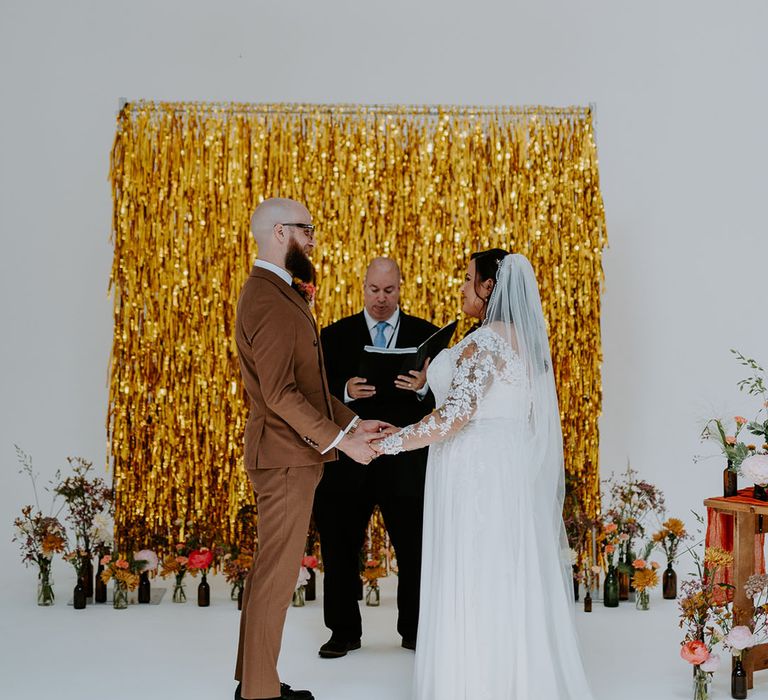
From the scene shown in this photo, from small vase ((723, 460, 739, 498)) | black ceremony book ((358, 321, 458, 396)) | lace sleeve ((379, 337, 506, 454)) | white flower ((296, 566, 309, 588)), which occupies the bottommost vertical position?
white flower ((296, 566, 309, 588))

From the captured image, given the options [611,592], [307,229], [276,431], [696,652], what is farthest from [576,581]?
[307,229]

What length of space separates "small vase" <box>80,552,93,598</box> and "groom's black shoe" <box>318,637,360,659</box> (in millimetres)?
1389

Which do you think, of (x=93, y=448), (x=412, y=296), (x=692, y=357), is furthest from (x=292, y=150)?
(x=692, y=357)

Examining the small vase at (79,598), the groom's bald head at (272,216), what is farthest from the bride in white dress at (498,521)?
the small vase at (79,598)

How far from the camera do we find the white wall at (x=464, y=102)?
229 inches

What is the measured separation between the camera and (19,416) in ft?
19.4

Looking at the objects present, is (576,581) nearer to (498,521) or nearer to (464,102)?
(498,521)

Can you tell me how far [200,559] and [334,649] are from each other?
0.96 m

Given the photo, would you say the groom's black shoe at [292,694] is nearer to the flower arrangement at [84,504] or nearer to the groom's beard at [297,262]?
the groom's beard at [297,262]

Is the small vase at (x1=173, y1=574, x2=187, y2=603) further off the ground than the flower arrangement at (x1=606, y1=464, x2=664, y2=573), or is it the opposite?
the flower arrangement at (x1=606, y1=464, x2=664, y2=573)

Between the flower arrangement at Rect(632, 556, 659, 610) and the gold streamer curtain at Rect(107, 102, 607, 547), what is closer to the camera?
the flower arrangement at Rect(632, 556, 659, 610)

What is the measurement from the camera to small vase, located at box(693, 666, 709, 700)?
3.33 metres

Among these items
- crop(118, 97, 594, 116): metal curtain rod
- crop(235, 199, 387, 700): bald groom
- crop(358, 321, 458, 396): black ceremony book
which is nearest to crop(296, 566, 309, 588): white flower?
crop(358, 321, 458, 396): black ceremony book

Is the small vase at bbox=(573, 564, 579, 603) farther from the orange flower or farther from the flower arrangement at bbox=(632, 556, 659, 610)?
the orange flower
